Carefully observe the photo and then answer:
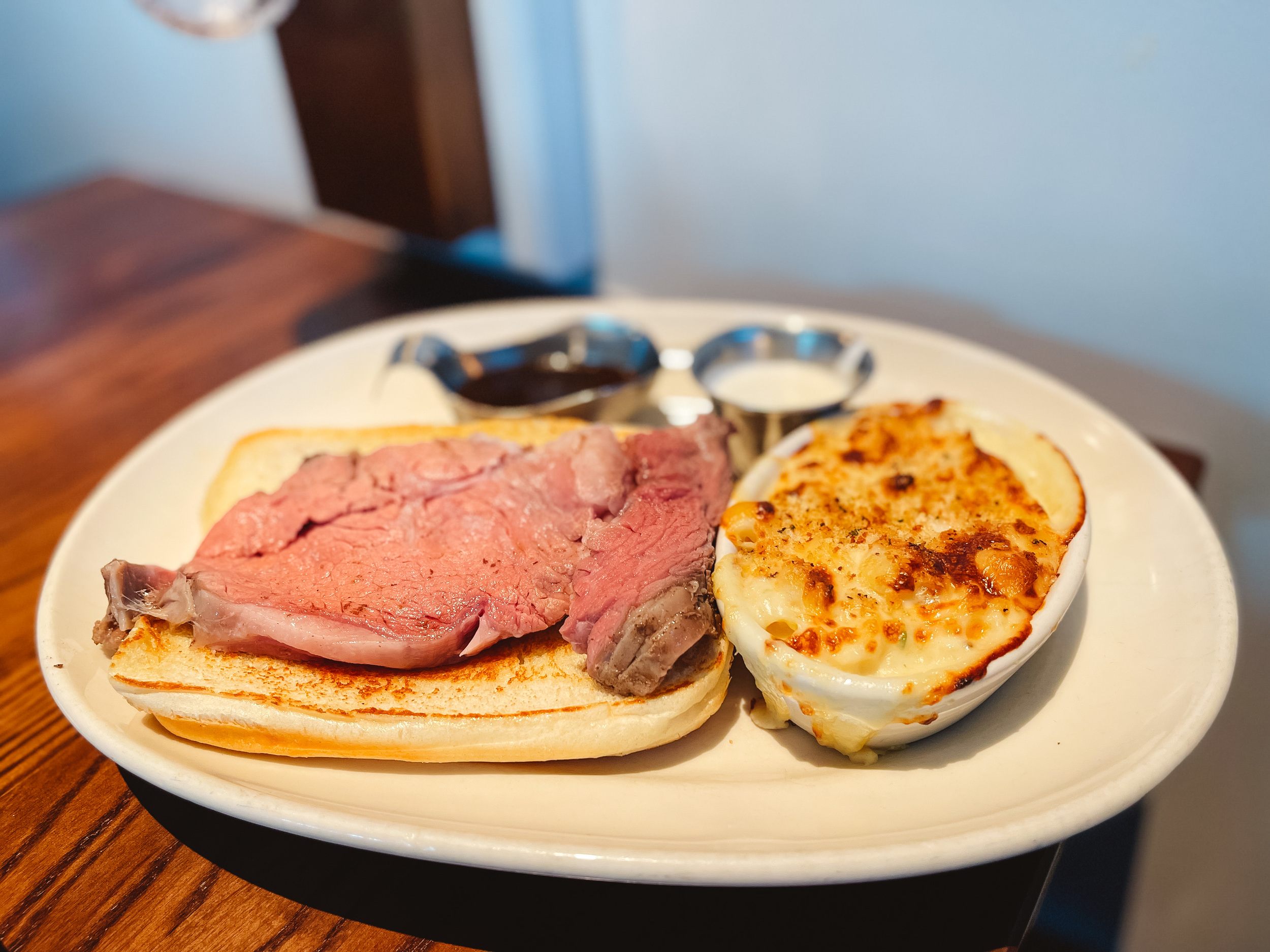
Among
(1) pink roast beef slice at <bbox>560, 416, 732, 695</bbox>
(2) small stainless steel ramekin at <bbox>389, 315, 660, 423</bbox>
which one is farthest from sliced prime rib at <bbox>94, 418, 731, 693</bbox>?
(2) small stainless steel ramekin at <bbox>389, 315, 660, 423</bbox>

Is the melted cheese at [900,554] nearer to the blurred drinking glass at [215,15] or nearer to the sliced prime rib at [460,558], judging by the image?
the sliced prime rib at [460,558]

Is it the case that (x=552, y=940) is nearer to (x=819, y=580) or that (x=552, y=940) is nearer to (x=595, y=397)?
(x=819, y=580)

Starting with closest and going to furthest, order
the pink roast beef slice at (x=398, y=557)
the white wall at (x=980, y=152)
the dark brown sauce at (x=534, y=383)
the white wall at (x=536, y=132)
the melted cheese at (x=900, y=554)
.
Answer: the melted cheese at (x=900, y=554) < the pink roast beef slice at (x=398, y=557) < the white wall at (x=980, y=152) < the dark brown sauce at (x=534, y=383) < the white wall at (x=536, y=132)

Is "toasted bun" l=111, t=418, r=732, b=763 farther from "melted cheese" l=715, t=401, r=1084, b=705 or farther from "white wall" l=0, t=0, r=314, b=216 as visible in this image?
"white wall" l=0, t=0, r=314, b=216

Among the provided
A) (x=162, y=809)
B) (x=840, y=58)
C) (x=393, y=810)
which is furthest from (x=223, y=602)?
(x=840, y=58)

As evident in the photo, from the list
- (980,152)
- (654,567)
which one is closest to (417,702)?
(654,567)

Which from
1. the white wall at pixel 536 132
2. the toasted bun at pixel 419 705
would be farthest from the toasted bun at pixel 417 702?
the white wall at pixel 536 132

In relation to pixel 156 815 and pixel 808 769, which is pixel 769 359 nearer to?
pixel 808 769
